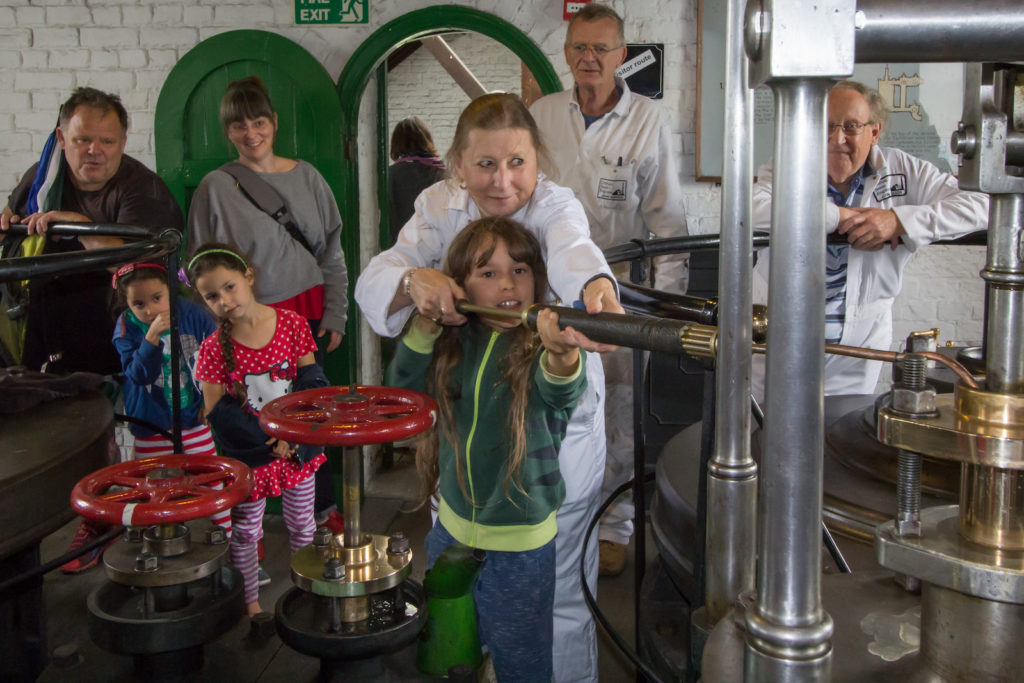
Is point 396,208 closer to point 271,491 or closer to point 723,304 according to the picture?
point 271,491

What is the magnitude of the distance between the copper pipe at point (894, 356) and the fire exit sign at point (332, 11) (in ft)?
12.4

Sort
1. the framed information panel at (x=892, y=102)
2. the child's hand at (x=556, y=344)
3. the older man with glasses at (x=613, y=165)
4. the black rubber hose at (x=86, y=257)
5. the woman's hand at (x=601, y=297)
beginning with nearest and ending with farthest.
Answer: the child's hand at (x=556, y=344), the woman's hand at (x=601, y=297), the black rubber hose at (x=86, y=257), the older man with glasses at (x=613, y=165), the framed information panel at (x=892, y=102)

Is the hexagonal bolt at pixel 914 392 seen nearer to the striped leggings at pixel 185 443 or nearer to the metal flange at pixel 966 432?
the metal flange at pixel 966 432

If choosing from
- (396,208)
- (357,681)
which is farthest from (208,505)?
(396,208)

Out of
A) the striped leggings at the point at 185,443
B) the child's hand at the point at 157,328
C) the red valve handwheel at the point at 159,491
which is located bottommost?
the striped leggings at the point at 185,443

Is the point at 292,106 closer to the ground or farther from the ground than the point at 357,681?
farther from the ground

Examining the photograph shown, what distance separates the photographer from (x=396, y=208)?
17.3ft

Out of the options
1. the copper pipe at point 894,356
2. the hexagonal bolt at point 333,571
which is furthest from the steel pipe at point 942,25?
the hexagonal bolt at point 333,571

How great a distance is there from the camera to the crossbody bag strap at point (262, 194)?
411 centimetres

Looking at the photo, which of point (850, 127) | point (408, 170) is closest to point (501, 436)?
point (850, 127)

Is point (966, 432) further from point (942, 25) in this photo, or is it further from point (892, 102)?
point (892, 102)

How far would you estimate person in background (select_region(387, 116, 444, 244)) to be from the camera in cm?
524

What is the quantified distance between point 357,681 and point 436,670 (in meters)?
0.16

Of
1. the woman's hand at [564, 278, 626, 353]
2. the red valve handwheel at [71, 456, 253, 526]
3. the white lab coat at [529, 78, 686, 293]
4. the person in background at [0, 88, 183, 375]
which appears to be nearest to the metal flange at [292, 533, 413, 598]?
the red valve handwheel at [71, 456, 253, 526]
